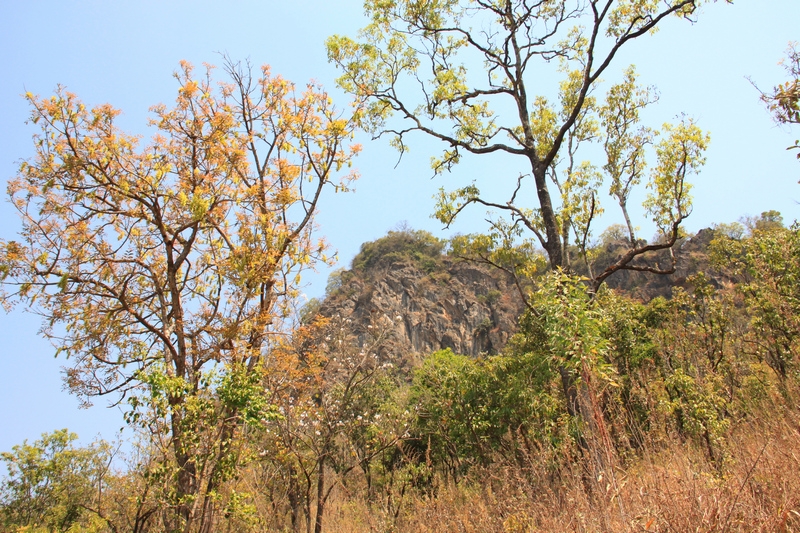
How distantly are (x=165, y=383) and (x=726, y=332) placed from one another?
12.3 metres

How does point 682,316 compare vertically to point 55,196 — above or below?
below

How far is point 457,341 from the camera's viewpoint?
57375mm

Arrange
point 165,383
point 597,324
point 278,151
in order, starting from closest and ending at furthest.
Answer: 1. point 597,324
2. point 165,383
3. point 278,151

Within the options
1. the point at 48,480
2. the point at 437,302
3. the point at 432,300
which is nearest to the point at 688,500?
the point at 48,480

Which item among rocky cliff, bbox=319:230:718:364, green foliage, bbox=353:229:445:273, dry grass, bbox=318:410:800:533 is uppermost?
green foliage, bbox=353:229:445:273

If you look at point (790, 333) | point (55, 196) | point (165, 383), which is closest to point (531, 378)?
point (790, 333)

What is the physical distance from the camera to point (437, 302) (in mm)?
60781

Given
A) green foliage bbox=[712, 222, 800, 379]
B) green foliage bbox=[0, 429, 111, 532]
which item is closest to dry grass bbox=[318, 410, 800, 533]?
green foliage bbox=[712, 222, 800, 379]

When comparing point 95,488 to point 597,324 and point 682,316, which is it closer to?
point 597,324

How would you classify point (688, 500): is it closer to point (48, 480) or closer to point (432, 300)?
point (48, 480)

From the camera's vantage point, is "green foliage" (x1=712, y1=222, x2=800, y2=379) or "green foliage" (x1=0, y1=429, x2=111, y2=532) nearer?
"green foliage" (x1=712, y1=222, x2=800, y2=379)

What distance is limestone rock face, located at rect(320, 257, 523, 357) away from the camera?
57.1m

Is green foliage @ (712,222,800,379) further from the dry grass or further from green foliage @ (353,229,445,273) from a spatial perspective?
green foliage @ (353,229,445,273)

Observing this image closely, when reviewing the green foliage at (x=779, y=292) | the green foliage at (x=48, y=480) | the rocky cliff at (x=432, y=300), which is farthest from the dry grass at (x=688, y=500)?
the rocky cliff at (x=432, y=300)
